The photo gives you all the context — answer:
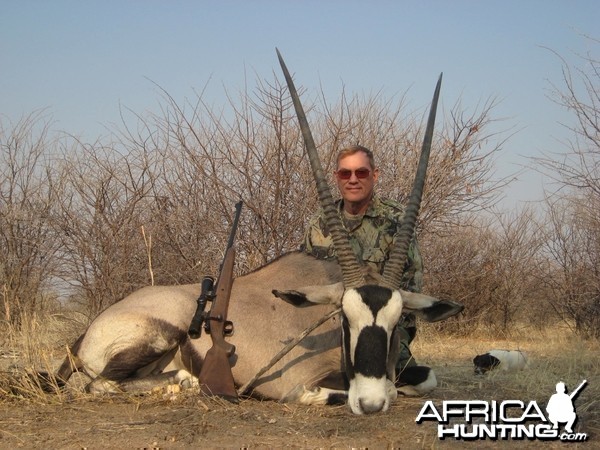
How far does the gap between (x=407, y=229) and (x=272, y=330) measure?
3.76 ft

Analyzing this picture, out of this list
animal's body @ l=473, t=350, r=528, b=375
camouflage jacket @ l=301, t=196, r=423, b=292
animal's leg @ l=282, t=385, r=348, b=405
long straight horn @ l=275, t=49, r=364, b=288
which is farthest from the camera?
animal's body @ l=473, t=350, r=528, b=375

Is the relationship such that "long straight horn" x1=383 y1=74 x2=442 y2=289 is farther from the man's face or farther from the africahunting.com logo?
the africahunting.com logo

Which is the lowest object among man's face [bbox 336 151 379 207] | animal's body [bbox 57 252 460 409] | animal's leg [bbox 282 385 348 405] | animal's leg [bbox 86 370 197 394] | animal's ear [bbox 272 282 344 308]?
animal's leg [bbox 282 385 348 405]

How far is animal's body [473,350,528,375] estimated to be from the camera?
6.72 m

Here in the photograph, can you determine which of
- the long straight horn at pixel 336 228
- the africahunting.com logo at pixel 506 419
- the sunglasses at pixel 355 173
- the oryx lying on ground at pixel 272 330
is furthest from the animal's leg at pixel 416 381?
the sunglasses at pixel 355 173

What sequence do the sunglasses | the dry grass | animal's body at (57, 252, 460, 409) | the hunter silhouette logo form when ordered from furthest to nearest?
1. the sunglasses
2. animal's body at (57, 252, 460, 409)
3. the hunter silhouette logo
4. the dry grass

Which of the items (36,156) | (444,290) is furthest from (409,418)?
(36,156)

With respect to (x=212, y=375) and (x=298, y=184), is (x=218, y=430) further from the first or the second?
(x=298, y=184)

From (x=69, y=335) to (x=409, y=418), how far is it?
5.37 metres

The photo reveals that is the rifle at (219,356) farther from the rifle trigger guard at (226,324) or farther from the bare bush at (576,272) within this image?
the bare bush at (576,272)

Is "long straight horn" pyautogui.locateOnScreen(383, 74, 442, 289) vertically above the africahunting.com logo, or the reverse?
"long straight horn" pyautogui.locateOnScreen(383, 74, 442, 289)

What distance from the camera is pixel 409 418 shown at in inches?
174

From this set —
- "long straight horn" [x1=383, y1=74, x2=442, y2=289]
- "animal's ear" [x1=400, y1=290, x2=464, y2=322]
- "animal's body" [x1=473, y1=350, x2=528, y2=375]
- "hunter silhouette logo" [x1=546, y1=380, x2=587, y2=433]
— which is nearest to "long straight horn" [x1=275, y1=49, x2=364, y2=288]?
"long straight horn" [x1=383, y1=74, x2=442, y2=289]

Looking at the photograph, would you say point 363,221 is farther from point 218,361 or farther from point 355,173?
point 218,361
